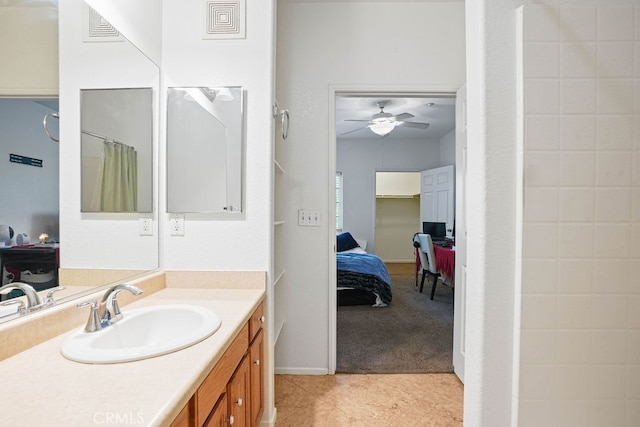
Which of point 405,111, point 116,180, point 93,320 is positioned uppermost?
point 405,111

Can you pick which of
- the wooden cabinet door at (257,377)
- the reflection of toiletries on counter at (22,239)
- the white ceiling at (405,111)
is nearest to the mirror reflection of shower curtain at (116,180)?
the reflection of toiletries on counter at (22,239)

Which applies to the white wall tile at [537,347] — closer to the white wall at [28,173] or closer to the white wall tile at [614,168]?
the white wall tile at [614,168]

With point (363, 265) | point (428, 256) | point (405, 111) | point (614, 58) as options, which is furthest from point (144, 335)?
point (405, 111)

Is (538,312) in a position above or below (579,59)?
below

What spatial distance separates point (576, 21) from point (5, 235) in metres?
1.93

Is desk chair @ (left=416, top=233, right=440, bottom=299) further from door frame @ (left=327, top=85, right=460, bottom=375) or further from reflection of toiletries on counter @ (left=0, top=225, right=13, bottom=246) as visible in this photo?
reflection of toiletries on counter @ (left=0, top=225, right=13, bottom=246)

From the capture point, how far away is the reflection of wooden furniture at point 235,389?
30.7 inches

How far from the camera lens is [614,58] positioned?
1.04 metres

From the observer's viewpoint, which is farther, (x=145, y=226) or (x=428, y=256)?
(x=428, y=256)

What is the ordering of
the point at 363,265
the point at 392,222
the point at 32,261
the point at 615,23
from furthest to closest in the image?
the point at 392,222 → the point at 363,265 → the point at 615,23 → the point at 32,261

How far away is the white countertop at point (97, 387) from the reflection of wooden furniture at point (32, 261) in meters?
0.20

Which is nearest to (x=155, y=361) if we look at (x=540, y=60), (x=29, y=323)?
(x=29, y=323)

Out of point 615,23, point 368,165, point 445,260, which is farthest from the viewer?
point 368,165

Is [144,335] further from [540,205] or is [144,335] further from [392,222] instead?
[392,222]
